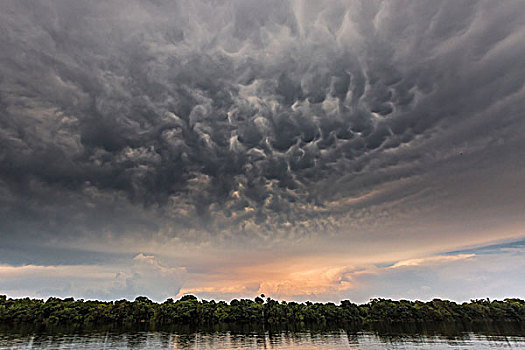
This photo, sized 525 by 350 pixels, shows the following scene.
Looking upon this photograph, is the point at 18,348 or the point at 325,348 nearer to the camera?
the point at 18,348

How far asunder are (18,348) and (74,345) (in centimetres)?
1160

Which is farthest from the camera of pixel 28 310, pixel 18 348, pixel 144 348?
pixel 28 310

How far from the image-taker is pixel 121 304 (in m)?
193

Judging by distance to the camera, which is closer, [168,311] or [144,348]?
[144,348]

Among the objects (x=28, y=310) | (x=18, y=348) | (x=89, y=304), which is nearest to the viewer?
(x=18, y=348)

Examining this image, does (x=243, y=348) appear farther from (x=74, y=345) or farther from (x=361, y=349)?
(x=74, y=345)

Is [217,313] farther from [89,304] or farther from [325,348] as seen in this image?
[325,348]

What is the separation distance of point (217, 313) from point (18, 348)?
14873 centimetres

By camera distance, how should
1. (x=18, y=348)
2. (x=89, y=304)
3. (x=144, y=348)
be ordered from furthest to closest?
(x=89, y=304) < (x=144, y=348) < (x=18, y=348)

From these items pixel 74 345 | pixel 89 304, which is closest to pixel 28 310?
pixel 89 304

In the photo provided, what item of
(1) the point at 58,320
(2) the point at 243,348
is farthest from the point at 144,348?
(1) the point at 58,320

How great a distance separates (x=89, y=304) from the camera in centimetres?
18775

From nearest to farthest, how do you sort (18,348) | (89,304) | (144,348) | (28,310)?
(18,348) → (144,348) → (28,310) → (89,304)

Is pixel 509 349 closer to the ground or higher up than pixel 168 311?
closer to the ground
